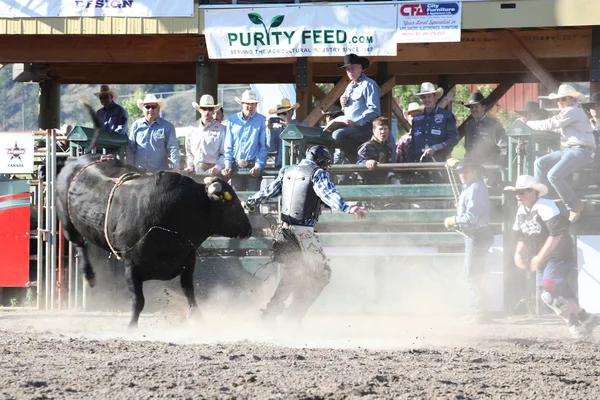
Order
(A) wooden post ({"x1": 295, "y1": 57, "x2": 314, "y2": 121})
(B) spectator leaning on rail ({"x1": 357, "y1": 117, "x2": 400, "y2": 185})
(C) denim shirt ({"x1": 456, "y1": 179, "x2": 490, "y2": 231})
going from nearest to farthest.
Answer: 1. (C) denim shirt ({"x1": 456, "y1": 179, "x2": 490, "y2": 231})
2. (B) spectator leaning on rail ({"x1": 357, "y1": 117, "x2": 400, "y2": 185})
3. (A) wooden post ({"x1": 295, "y1": 57, "x2": 314, "y2": 121})

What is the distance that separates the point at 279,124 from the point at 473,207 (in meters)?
2.97

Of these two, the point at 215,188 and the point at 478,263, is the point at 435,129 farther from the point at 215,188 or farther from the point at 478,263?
the point at 215,188

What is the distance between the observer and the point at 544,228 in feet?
30.1

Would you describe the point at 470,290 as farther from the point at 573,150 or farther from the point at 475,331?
the point at 573,150

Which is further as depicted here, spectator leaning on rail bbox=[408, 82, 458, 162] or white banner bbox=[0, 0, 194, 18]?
white banner bbox=[0, 0, 194, 18]

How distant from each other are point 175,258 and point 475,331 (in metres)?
3.18

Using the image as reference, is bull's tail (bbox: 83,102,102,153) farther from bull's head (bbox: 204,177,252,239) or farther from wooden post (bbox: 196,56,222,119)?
wooden post (bbox: 196,56,222,119)

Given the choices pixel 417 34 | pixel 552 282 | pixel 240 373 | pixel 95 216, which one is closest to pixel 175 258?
pixel 95 216

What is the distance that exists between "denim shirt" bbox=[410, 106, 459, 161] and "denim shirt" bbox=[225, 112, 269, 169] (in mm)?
1908

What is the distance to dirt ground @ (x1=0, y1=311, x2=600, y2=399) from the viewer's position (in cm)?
605

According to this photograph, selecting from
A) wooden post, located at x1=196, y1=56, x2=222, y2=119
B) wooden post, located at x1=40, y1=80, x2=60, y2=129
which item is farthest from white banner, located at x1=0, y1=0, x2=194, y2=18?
wooden post, located at x1=40, y1=80, x2=60, y2=129

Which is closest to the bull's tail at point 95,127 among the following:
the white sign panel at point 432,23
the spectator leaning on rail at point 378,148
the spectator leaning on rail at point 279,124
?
the spectator leaning on rail at point 279,124

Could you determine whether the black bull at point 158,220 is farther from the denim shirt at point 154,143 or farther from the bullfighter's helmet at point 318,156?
the denim shirt at point 154,143

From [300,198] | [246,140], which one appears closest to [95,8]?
[246,140]
